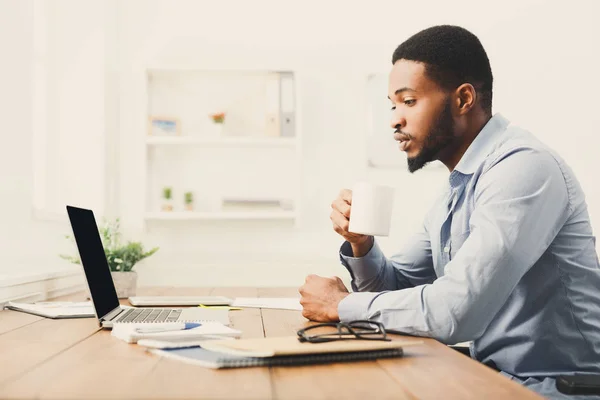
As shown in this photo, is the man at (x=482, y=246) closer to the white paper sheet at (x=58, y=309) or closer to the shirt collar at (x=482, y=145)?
the shirt collar at (x=482, y=145)

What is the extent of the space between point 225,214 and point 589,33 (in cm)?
211

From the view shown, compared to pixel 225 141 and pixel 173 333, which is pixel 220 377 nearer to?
pixel 173 333

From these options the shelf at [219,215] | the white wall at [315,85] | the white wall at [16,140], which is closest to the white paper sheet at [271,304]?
the white wall at [16,140]

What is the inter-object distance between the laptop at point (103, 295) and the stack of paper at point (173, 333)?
153mm

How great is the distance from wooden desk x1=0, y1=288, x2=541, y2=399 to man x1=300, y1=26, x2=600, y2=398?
0.16 metres

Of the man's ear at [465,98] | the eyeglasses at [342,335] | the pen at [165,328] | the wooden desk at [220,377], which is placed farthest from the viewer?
the man's ear at [465,98]

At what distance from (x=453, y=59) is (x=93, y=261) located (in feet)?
3.26

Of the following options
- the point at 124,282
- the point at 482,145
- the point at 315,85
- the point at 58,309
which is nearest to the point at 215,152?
the point at 315,85

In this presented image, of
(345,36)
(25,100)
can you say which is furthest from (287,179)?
(25,100)

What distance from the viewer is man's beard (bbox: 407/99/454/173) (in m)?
1.63

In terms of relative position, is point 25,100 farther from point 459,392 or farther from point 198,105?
point 459,392

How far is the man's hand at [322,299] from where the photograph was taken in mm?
1322

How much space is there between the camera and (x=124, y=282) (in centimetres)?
208

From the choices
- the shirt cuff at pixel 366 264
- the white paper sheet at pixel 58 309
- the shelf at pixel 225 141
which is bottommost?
the white paper sheet at pixel 58 309
